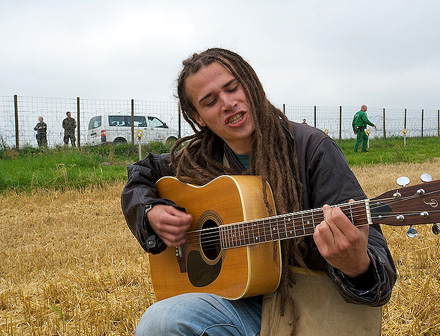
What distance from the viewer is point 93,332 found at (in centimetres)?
319

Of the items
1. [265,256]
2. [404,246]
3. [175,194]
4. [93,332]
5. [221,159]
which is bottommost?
[93,332]

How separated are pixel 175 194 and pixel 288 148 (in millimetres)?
877

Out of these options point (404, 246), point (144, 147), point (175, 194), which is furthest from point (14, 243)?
point (144, 147)

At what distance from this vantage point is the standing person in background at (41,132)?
15.2m

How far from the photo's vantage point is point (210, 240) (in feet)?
8.75

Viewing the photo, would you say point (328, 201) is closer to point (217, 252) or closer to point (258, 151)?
point (258, 151)

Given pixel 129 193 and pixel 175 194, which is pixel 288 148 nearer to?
Answer: pixel 175 194

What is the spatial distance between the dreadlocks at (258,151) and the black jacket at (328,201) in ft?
0.19

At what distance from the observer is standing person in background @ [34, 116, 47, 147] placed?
598 inches

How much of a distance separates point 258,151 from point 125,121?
15779 millimetres

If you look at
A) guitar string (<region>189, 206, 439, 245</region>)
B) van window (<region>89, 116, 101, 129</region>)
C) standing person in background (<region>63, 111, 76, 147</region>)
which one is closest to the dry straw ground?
guitar string (<region>189, 206, 439, 245</region>)

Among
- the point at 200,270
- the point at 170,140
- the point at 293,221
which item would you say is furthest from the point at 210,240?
the point at 170,140

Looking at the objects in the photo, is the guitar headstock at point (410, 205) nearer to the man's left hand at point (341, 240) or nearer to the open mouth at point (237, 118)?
the man's left hand at point (341, 240)

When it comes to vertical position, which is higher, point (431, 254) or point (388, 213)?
point (388, 213)
